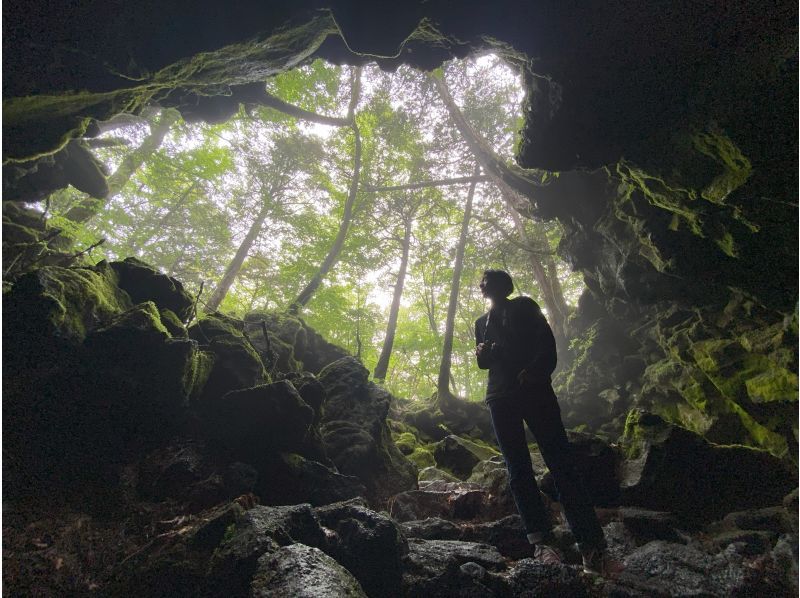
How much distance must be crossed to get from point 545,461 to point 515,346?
1.48m

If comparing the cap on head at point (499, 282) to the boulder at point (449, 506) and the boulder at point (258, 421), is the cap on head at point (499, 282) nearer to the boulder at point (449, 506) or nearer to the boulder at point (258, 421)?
the boulder at point (449, 506)

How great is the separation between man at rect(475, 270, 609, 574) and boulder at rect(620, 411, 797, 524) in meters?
2.09

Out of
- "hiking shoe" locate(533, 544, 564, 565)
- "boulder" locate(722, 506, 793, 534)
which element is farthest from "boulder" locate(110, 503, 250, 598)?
"boulder" locate(722, 506, 793, 534)

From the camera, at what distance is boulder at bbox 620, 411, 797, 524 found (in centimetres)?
507

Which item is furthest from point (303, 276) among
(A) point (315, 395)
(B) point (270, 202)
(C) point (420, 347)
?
(A) point (315, 395)

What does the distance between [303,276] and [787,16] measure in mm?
16164

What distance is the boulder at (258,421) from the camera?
19.2 ft

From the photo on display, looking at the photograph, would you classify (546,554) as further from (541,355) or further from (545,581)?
(541,355)

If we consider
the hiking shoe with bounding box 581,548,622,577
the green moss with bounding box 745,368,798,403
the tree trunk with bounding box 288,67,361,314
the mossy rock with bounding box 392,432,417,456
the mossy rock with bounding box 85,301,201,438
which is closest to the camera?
the hiking shoe with bounding box 581,548,622,577

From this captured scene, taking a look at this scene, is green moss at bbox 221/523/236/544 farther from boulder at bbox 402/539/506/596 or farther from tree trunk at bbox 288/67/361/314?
tree trunk at bbox 288/67/361/314

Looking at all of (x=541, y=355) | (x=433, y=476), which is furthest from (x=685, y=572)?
(x=433, y=476)

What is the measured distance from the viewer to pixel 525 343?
480cm

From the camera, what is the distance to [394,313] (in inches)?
691

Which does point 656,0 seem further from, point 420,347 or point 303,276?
point 420,347
